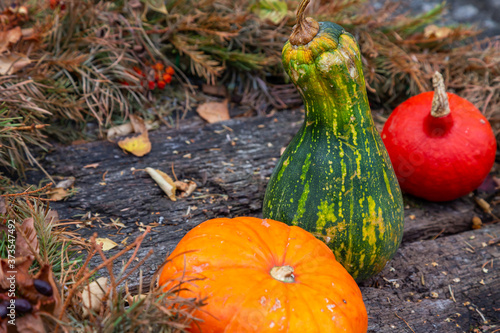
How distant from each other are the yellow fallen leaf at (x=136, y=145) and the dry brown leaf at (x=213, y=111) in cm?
59

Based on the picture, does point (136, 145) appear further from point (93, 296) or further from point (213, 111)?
point (93, 296)

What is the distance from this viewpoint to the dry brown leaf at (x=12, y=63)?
8.65ft

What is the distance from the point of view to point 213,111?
3385 millimetres

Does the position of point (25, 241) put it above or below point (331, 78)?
A: below

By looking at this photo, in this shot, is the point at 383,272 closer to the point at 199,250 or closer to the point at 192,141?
the point at 199,250

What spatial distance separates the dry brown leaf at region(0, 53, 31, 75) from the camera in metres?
2.64

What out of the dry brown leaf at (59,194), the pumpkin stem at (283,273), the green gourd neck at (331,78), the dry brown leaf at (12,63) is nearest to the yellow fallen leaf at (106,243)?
the dry brown leaf at (59,194)

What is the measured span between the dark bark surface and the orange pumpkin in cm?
54

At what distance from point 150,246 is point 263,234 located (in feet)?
2.66

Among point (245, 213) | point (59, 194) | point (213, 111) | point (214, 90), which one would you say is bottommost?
point (245, 213)

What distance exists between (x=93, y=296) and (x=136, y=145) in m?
1.59

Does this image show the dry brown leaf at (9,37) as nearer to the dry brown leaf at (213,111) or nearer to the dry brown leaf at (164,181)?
the dry brown leaf at (164,181)

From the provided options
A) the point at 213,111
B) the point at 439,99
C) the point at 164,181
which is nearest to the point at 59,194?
the point at 164,181

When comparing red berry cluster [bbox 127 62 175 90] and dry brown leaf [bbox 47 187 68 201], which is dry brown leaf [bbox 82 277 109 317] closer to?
dry brown leaf [bbox 47 187 68 201]
